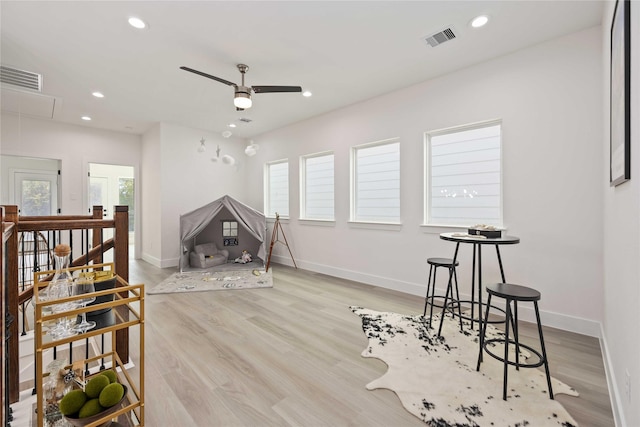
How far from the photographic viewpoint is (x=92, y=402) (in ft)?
3.76

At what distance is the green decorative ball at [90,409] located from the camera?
1.12 metres

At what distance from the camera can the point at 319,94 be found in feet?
13.3

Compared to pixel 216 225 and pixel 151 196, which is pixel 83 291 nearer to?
pixel 216 225

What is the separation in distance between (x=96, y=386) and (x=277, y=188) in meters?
5.02

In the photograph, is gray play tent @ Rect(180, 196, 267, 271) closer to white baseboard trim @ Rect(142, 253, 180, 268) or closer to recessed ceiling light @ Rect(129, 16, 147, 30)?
white baseboard trim @ Rect(142, 253, 180, 268)

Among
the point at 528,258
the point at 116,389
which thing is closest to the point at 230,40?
the point at 116,389

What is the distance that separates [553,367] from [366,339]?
138cm

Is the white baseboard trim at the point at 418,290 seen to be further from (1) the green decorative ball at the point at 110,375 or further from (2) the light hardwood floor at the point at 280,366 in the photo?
(1) the green decorative ball at the point at 110,375

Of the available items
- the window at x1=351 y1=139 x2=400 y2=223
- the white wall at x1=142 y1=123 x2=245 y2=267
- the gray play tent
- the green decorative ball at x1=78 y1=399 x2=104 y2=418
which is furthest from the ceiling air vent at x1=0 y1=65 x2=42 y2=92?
the window at x1=351 y1=139 x2=400 y2=223

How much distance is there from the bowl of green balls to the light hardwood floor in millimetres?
513

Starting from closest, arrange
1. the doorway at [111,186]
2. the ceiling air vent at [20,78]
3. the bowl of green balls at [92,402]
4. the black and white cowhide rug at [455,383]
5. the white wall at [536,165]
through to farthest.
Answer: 1. the bowl of green balls at [92,402]
2. the black and white cowhide rug at [455,383]
3. the white wall at [536,165]
4. the ceiling air vent at [20,78]
5. the doorway at [111,186]

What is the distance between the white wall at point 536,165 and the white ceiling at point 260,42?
0.23 m

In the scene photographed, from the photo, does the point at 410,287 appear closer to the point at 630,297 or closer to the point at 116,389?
the point at 630,297

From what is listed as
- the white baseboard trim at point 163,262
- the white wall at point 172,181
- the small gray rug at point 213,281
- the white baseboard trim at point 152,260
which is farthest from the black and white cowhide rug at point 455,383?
the white baseboard trim at point 152,260
